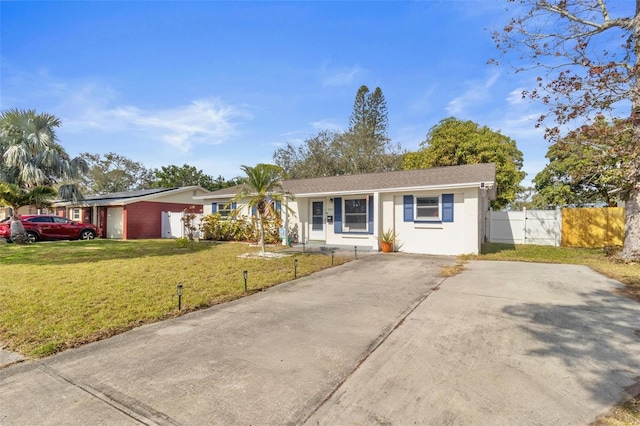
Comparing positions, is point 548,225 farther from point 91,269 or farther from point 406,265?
point 91,269

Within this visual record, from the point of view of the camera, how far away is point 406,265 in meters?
9.45

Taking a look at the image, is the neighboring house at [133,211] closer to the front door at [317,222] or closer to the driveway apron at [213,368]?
the front door at [317,222]

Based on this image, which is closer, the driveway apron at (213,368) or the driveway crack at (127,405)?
the driveway crack at (127,405)

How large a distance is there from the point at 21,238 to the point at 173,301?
15715 millimetres

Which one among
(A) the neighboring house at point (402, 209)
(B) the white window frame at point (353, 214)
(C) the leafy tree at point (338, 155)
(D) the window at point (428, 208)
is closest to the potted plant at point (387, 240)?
(A) the neighboring house at point (402, 209)

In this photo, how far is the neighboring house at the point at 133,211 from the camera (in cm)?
1990

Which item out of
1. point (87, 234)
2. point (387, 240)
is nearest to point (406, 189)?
point (387, 240)

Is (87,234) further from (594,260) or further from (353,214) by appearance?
(594,260)

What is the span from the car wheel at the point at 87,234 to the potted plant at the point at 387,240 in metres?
18.2

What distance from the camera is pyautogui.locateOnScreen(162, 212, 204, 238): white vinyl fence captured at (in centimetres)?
2012

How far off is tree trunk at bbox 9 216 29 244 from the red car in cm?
130

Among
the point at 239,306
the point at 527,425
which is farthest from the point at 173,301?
the point at 527,425

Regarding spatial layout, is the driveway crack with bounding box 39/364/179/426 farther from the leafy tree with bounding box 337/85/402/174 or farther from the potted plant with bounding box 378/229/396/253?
the leafy tree with bounding box 337/85/402/174

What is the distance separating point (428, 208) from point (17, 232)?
64.4 feet
